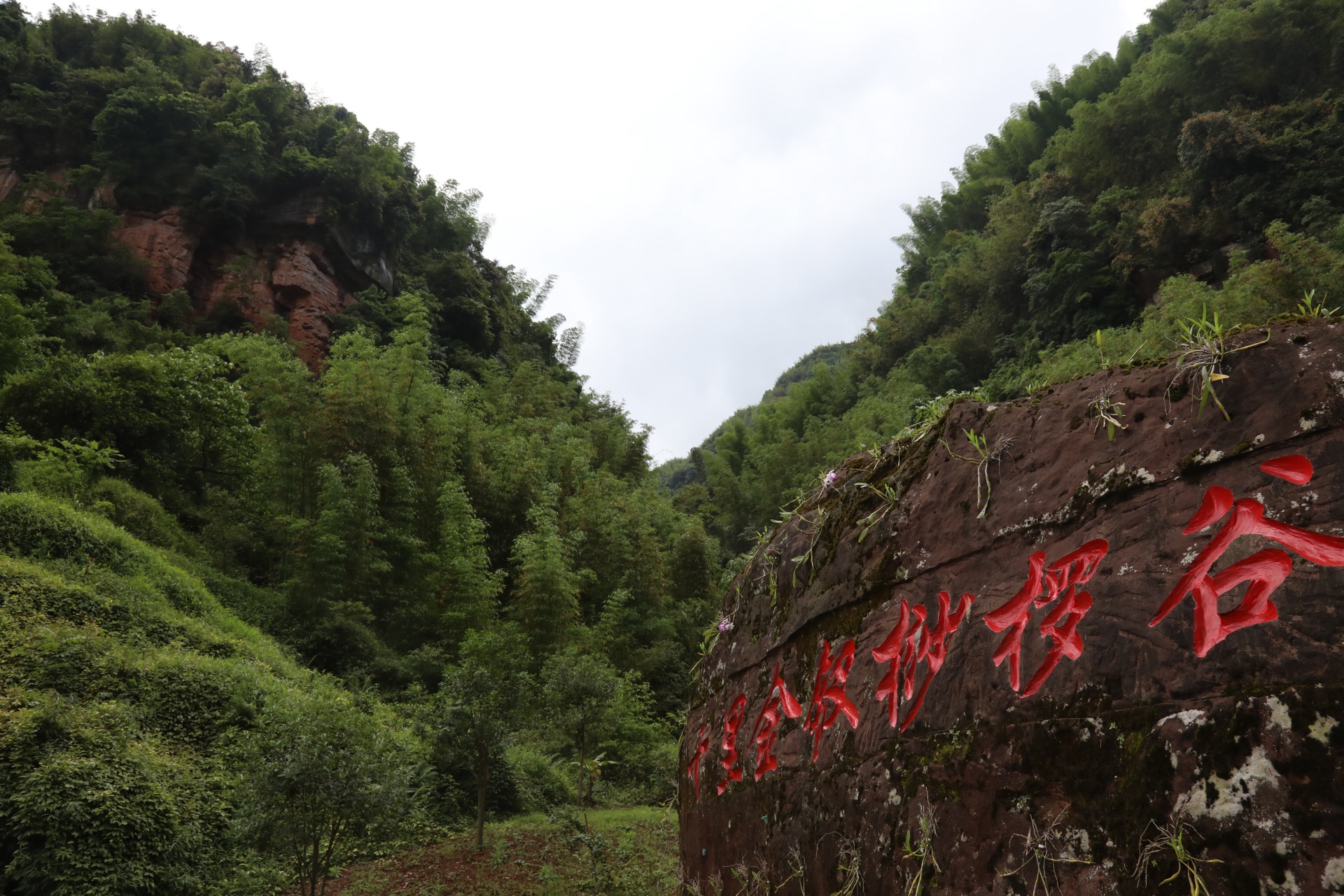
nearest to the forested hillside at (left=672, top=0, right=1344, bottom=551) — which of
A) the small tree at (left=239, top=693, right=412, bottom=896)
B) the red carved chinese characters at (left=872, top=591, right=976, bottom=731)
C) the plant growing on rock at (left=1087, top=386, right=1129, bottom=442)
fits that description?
the small tree at (left=239, top=693, right=412, bottom=896)

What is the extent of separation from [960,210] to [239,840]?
905 inches

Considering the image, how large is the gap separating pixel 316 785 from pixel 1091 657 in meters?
3.53

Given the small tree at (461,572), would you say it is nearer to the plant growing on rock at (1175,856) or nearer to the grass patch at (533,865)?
the grass patch at (533,865)

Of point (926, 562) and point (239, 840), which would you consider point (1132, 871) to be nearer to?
point (926, 562)

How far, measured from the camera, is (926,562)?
1732mm

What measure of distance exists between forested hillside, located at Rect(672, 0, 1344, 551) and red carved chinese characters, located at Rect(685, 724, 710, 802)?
5.60 meters

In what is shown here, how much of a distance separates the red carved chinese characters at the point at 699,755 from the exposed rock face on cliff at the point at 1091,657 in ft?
1.73

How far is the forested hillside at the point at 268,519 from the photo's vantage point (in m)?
4.06

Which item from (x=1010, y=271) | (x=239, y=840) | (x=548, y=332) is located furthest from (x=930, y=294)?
(x=239, y=840)

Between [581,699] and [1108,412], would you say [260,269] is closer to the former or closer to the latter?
[581,699]

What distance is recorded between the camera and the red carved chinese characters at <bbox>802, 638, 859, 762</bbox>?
6.14 feet

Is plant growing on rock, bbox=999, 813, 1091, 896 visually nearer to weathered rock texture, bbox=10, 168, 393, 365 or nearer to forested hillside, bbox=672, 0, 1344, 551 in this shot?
forested hillside, bbox=672, 0, 1344, 551

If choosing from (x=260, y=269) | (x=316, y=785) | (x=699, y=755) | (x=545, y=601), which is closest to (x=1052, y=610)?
(x=699, y=755)

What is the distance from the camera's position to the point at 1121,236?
1273cm
